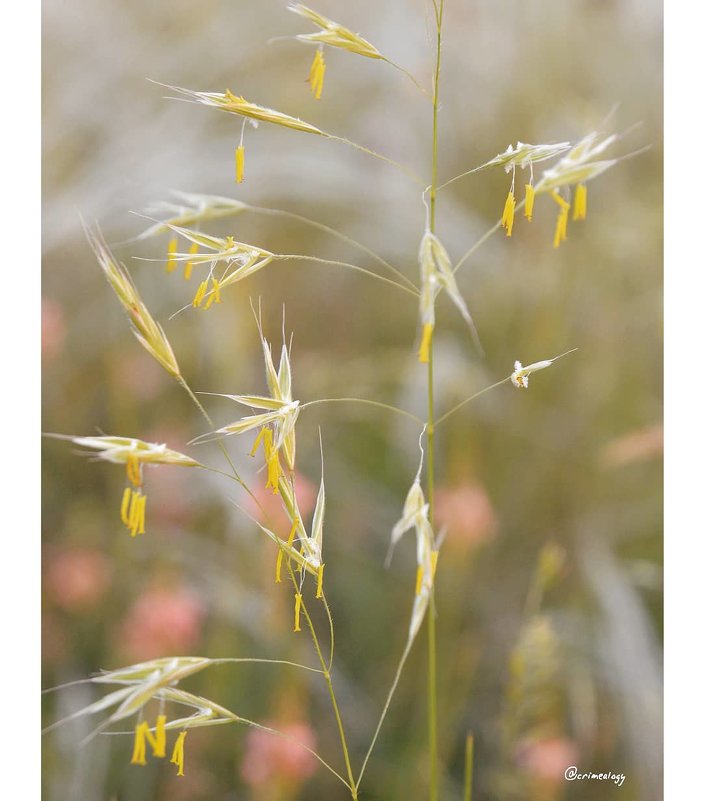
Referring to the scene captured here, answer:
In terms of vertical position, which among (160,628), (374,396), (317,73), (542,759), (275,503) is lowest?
(542,759)

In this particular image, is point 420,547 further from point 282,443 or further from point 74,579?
point 74,579

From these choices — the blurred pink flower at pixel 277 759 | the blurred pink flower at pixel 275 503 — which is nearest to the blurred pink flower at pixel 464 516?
the blurred pink flower at pixel 275 503

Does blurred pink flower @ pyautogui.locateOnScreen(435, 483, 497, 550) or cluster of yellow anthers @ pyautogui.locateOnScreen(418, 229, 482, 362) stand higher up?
cluster of yellow anthers @ pyautogui.locateOnScreen(418, 229, 482, 362)

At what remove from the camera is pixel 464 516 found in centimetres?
87

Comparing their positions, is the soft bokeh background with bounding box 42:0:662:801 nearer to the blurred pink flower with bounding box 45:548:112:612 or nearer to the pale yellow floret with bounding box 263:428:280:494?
the blurred pink flower with bounding box 45:548:112:612

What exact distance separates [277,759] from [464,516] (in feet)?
1.00

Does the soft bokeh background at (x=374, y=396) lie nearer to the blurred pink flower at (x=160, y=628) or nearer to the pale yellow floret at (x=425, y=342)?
the blurred pink flower at (x=160, y=628)

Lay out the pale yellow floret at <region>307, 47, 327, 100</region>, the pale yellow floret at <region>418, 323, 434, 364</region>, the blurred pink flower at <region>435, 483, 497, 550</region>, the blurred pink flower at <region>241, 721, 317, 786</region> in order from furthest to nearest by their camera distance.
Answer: the blurred pink flower at <region>435, 483, 497, 550</region> → the blurred pink flower at <region>241, 721, 317, 786</region> → the pale yellow floret at <region>307, 47, 327, 100</region> → the pale yellow floret at <region>418, 323, 434, 364</region>

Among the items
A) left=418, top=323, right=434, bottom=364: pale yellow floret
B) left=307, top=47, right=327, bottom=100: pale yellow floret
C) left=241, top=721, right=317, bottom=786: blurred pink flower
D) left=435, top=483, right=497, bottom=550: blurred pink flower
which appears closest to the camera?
left=418, top=323, right=434, bottom=364: pale yellow floret

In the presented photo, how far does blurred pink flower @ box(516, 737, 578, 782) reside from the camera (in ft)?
2.63

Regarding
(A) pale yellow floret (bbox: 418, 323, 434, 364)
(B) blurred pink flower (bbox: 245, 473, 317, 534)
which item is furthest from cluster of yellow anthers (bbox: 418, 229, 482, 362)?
(B) blurred pink flower (bbox: 245, 473, 317, 534)

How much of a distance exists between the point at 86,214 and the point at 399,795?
649 mm

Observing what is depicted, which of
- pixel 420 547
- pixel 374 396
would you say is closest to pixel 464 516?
pixel 374 396
